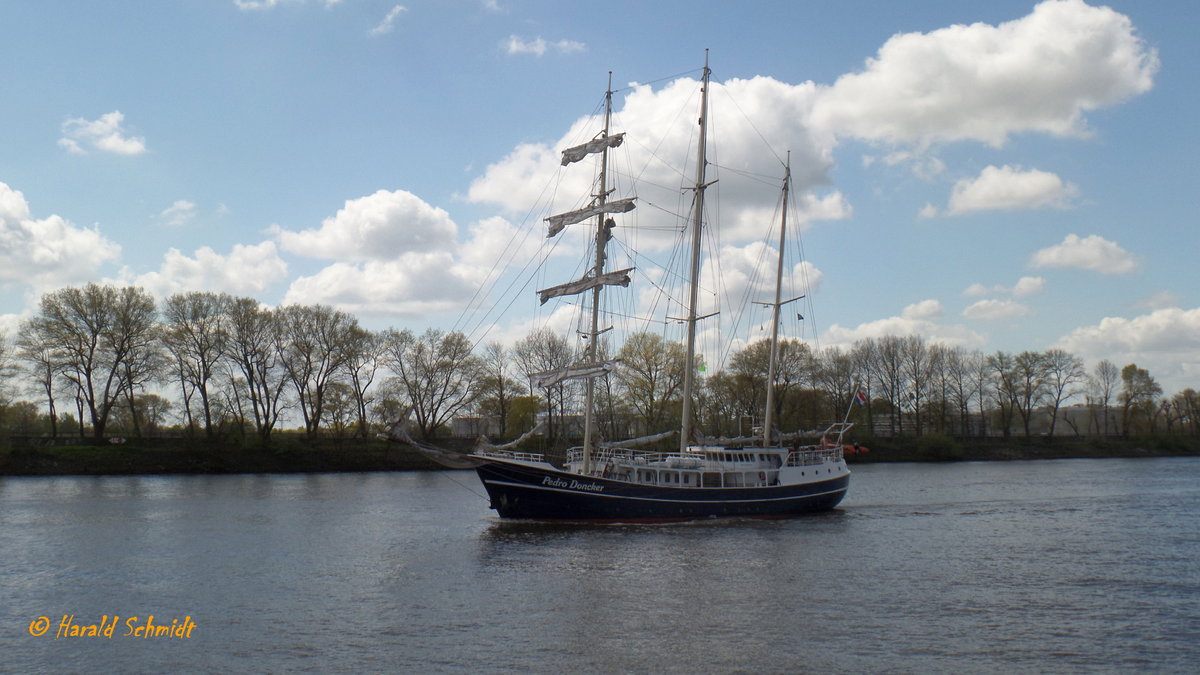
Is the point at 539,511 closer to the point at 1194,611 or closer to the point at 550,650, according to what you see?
the point at 550,650

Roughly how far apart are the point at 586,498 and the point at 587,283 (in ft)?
42.6

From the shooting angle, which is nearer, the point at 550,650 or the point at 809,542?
the point at 550,650

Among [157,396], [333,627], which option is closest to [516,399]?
[157,396]

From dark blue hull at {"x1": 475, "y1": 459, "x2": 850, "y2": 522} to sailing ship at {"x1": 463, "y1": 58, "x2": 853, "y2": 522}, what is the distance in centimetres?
5

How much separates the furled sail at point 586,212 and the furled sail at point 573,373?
8664 mm

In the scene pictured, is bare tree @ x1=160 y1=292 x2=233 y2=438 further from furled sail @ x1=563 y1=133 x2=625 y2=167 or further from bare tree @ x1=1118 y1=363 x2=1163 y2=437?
bare tree @ x1=1118 y1=363 x2=1163 y2=437

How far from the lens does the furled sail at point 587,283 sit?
5097 cm

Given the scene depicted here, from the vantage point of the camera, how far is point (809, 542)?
139 feet

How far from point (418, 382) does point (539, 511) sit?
63.3 m

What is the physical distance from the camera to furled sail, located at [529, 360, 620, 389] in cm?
5038

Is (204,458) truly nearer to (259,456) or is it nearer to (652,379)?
(259,456)

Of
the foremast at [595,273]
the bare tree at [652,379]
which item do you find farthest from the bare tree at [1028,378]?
the foremast at [595,273]

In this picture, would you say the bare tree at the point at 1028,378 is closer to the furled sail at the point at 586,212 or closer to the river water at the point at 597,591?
the river water at the point at 597,591

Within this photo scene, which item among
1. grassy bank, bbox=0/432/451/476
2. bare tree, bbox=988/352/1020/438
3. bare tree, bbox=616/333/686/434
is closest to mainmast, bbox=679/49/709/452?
bare tree, bbox=616/333/686/434
